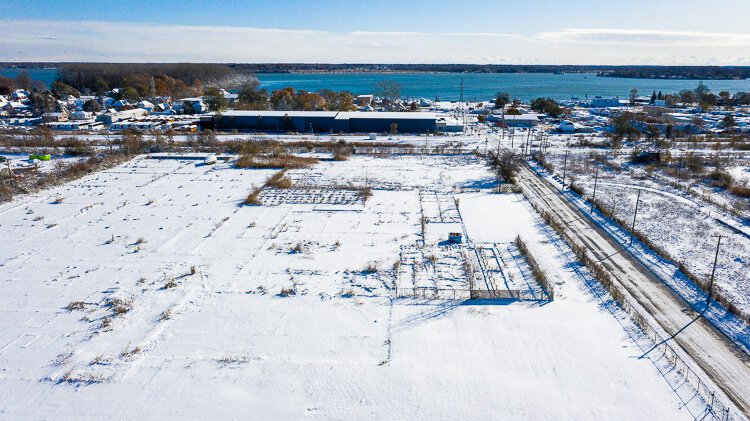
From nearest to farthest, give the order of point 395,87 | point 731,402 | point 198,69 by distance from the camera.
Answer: point 731,402
point 395,87
point 198,69

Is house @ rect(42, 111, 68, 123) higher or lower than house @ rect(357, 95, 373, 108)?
lower

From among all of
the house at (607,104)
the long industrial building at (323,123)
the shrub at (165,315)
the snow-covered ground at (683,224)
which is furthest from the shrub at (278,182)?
the house at (607,104)

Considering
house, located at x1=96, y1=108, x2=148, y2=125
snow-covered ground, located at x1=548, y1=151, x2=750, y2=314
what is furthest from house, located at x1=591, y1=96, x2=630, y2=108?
house, located at x1=96, y1=108, x2=148, y2=125

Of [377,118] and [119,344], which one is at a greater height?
[377,118]

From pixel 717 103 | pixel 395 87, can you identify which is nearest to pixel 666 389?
pixel 395 87

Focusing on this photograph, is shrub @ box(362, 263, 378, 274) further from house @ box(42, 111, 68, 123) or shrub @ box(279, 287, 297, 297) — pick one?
house @ box(42, 111, 68, 123)

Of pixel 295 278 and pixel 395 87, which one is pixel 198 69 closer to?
pixel 395 87

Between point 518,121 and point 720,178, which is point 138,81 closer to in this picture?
point 518,121
